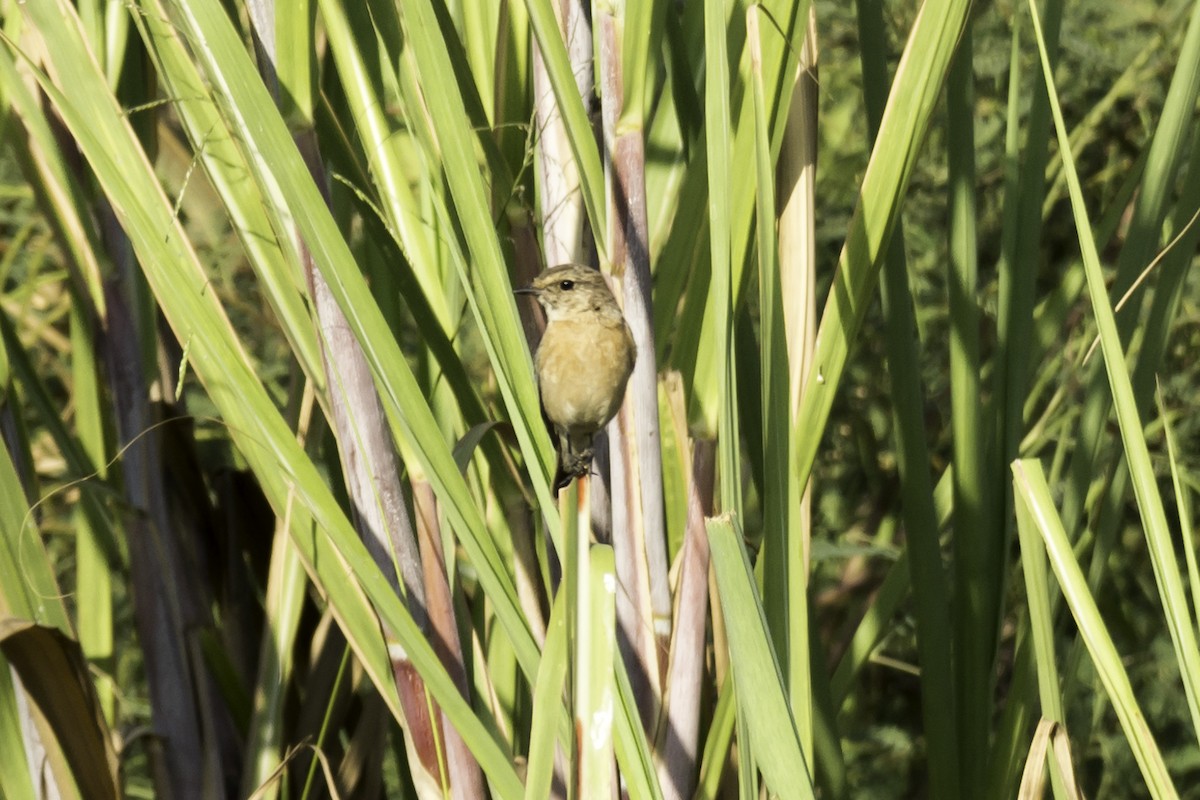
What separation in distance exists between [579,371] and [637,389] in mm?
389

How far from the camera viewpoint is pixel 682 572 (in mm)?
1130

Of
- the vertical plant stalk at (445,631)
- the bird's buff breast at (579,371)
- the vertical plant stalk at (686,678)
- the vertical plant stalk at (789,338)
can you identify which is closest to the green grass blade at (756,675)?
the vertical plant stalk at (789,338)

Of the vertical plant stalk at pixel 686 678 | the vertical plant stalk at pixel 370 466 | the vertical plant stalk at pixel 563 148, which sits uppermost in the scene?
the vertical plant stalk at pixel 563 148

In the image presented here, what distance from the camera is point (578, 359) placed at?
1520mm

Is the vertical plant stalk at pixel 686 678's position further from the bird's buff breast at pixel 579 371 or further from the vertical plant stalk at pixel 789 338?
the bird's buff breast at pixel 579 371

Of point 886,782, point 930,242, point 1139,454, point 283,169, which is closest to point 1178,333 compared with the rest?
point 930,242

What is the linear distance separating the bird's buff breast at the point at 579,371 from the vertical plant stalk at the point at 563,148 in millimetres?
159

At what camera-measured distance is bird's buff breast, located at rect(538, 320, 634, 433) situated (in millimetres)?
1376

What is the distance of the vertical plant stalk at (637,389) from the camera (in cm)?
109

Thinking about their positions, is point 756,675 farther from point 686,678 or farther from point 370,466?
point 370,466

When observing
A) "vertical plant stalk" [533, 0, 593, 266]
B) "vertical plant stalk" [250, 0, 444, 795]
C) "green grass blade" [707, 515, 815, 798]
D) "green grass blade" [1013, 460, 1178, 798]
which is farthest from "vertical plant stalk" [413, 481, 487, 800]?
"green grass blade" [1013, 460, 1178, 798]

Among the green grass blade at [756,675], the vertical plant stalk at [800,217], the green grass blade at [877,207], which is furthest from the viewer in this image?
the vertical plant stalk at [800,217]

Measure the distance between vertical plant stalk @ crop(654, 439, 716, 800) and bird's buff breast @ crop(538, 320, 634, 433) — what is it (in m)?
0.23

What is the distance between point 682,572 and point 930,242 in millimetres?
1708
